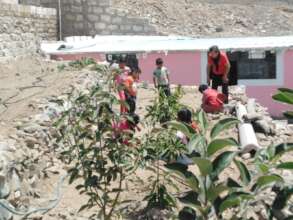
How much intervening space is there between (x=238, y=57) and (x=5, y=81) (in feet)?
27.4

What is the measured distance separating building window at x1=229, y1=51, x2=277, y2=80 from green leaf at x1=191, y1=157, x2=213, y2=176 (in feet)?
46.5

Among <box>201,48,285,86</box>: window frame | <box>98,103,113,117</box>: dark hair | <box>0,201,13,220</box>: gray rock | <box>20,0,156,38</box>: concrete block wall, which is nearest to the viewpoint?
<box>98,103,113,117</box>: dark hair

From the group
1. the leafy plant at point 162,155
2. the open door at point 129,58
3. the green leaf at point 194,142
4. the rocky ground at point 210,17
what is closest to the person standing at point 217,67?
the leafy plant at point 162,155

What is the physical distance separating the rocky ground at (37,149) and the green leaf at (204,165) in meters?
2.24

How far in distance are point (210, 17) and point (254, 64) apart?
32.3 feet

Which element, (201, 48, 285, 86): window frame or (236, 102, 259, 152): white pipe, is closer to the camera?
(236, 102, 259, 152): white pipe

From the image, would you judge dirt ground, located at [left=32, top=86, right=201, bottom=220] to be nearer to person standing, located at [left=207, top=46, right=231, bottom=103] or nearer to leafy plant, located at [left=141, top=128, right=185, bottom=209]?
leafy plant, located at [left=141, top=128, right=185, bottom=209]

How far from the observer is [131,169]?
469 cm

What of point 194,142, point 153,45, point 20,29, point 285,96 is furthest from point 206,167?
point 153,45

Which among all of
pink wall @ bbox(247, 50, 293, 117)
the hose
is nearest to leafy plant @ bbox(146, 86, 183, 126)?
the hose

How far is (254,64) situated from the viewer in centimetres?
1698

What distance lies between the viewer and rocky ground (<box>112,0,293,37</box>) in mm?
24891

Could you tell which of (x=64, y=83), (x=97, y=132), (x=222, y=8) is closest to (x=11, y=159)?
(x=97, y=132)

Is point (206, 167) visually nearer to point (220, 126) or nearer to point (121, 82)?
point (220, 126)
